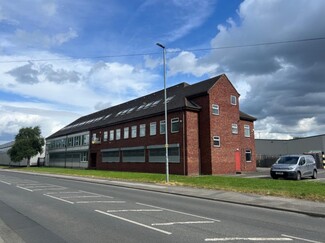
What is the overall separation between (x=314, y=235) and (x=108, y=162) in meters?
39.9

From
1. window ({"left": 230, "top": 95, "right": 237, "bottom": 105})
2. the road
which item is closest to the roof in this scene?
window ({"left": 230, "top": 95, "right": 237, "bottom": 105})

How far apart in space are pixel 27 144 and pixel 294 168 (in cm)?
5523

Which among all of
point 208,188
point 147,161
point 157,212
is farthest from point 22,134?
point 157,212

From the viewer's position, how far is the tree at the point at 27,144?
217 ft

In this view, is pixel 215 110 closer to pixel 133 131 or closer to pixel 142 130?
pixel 142 130

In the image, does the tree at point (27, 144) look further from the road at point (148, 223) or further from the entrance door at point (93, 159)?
the road at point (148, 223)

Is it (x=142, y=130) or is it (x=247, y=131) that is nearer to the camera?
(x=142, y=130)

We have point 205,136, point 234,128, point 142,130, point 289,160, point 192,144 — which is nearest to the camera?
point 289,160

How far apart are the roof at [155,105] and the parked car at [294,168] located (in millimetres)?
10903

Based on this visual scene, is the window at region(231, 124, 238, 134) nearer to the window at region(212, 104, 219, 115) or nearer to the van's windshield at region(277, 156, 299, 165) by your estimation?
the window at region(212, 104, 219, 115)

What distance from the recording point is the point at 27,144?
219 ft

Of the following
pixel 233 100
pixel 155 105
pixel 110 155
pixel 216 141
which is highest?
pixel 155 105

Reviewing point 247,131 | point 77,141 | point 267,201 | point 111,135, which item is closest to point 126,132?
point 111,135

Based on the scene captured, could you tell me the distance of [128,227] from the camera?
841 cm
